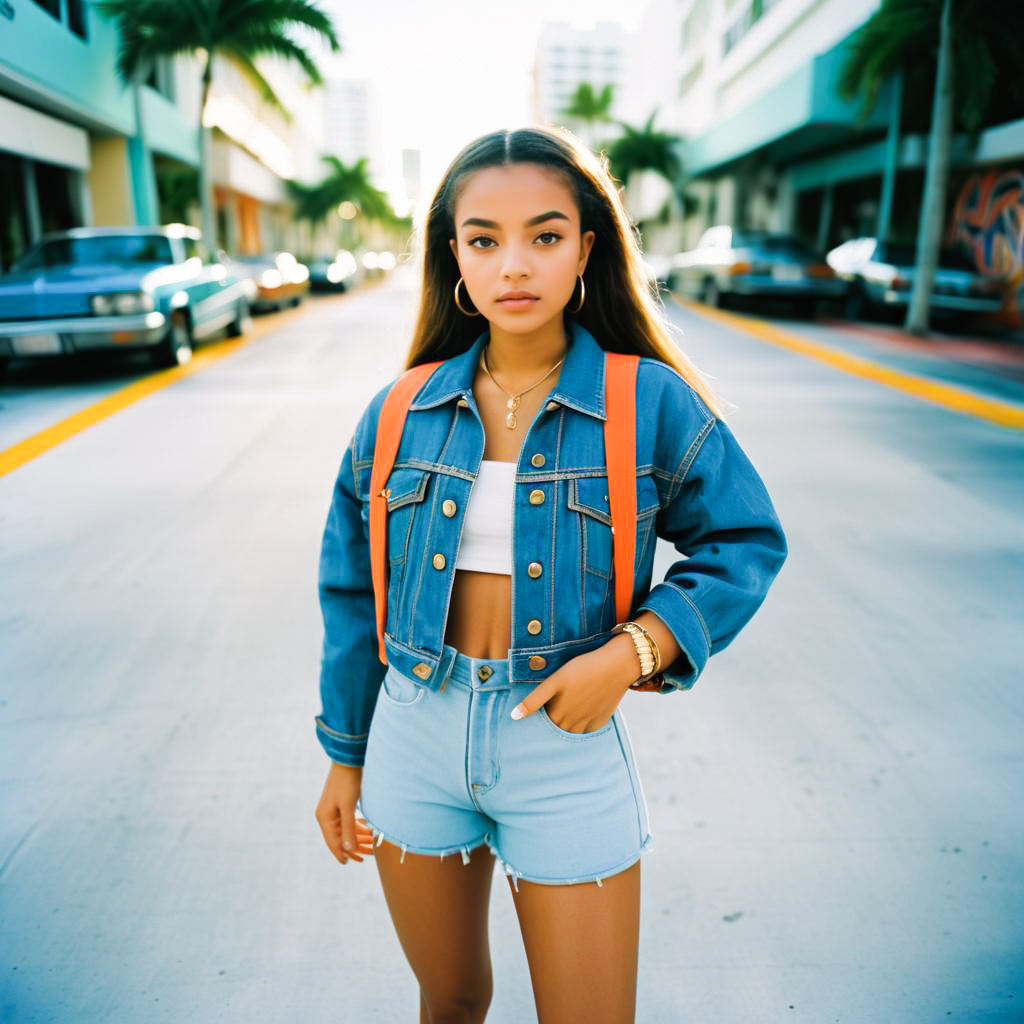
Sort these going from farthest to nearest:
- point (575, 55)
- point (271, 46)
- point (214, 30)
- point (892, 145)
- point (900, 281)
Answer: point (575, 55) → point (892, 145) → point (271, 46) → point (214, 30) → point (900, 281)

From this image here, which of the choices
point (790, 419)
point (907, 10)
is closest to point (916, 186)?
point (907, 10)

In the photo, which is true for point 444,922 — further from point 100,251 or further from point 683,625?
point 100,251

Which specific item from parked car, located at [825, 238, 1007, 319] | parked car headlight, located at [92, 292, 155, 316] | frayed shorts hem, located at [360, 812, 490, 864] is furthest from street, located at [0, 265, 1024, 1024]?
parked car, located at [825, 238, 1007, 319]

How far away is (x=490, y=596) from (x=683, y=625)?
0.93 feet

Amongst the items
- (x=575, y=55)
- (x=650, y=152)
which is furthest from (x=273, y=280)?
(x=575, y=55)

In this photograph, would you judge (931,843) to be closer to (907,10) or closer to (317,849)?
(317,849)

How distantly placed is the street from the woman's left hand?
76 cm

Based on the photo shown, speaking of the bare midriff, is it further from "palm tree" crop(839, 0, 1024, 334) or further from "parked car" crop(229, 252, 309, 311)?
"parked car" crop(229, 252, 309, 311)

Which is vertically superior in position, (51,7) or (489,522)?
(51,7)

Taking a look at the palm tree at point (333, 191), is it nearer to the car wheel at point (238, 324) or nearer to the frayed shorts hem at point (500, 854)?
the car wheel at point (238, 324)

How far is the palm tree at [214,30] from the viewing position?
15.8m

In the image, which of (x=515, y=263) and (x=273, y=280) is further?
(x=273, y=280)

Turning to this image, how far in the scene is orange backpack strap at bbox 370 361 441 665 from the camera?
1.37 meters

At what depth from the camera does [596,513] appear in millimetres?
1255
